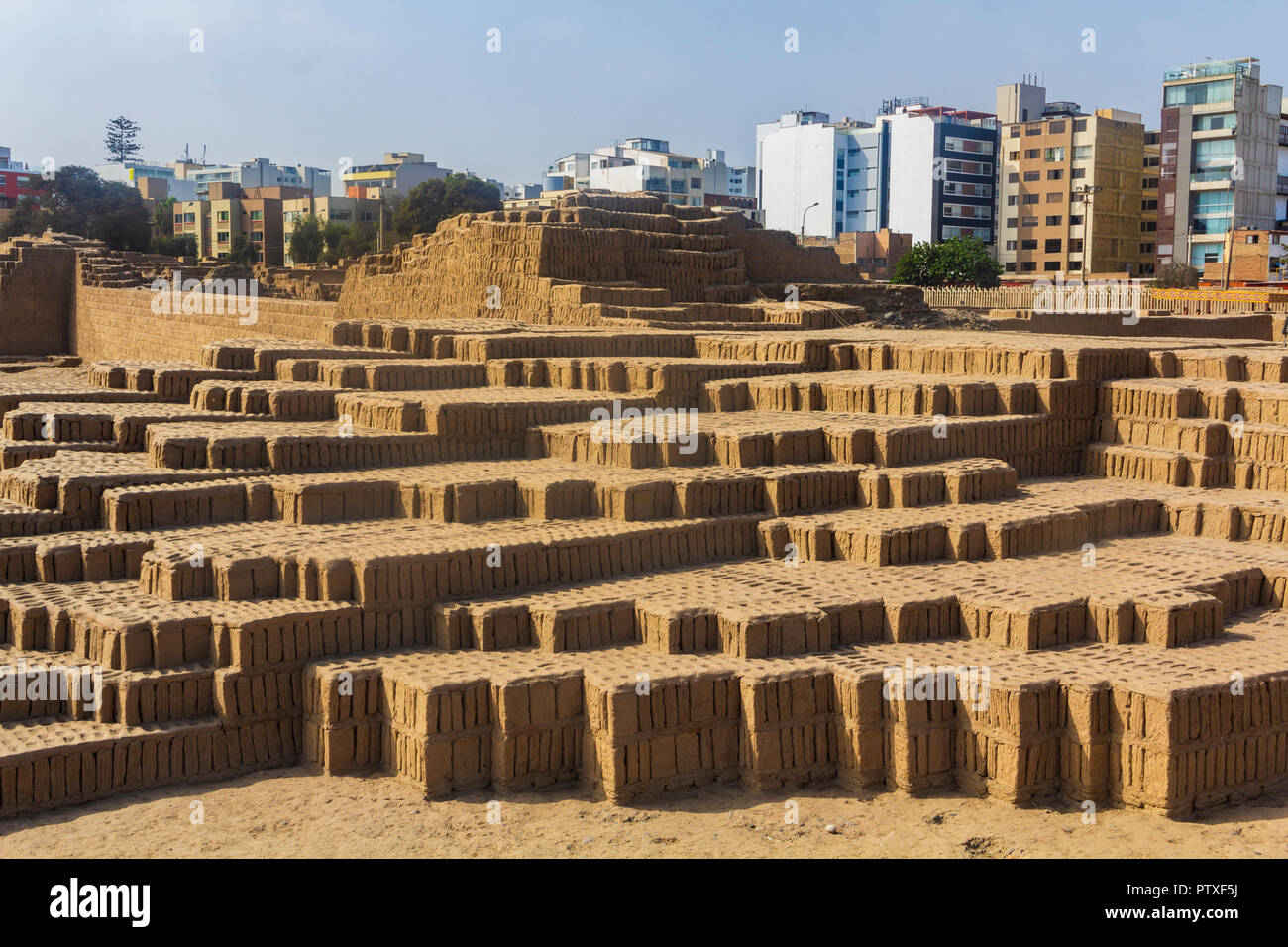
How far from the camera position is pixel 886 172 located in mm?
65375

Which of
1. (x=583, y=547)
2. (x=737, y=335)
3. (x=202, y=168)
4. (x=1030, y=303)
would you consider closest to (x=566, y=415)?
(x=583, y=547)

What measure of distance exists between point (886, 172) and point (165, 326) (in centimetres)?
4973

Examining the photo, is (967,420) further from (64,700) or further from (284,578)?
(64,700)

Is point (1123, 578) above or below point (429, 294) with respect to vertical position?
below

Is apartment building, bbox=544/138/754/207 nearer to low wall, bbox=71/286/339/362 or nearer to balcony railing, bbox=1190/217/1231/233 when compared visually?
balcony railing, bbox=1190/217/1231/233

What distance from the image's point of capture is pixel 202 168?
114750 millimetres

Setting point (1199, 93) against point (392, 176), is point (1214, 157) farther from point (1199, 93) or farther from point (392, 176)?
point (392, 176)

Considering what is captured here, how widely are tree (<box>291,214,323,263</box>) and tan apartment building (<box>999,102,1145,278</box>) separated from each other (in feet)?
107

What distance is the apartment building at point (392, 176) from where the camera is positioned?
8025 cm

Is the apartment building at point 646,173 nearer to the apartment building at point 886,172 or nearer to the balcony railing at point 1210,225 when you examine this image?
the apartment building at point 886,172

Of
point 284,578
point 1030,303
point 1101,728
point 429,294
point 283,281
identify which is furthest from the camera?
point 283,281

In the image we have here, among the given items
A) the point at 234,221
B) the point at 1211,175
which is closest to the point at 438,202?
the point at 234,221

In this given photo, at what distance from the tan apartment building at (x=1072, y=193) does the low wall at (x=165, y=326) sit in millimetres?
42391

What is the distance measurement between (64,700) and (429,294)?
15491 mm
